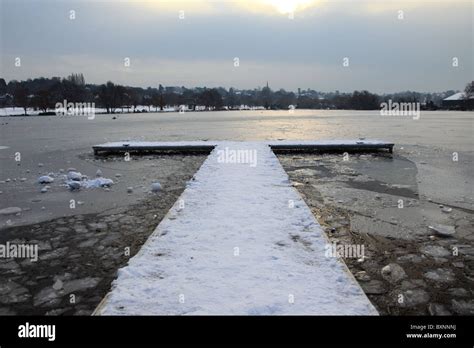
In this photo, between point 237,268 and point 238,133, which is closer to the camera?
point 237,268

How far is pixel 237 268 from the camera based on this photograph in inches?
186

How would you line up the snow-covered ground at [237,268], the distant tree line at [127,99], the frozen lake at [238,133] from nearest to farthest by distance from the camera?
the snow-covered ground at [237,268] → the frozen lake at [238,133] → the distant tree line at [127,99]

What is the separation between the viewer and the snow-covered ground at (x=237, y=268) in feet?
12.7

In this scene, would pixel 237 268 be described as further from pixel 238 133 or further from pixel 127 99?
pixel 127 99

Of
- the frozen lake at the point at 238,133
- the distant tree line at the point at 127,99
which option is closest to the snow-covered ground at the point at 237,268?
the frozen lake at the point at 238,133

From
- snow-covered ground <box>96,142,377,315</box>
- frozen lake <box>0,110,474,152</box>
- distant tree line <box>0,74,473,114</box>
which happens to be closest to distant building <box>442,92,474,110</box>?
distant tree line <box>0,74,473,114</box>

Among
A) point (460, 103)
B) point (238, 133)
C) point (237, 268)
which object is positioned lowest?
point (237, 268)

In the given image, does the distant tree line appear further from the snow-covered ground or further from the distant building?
the snow-covered ground

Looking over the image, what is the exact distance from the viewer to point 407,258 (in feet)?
19.2

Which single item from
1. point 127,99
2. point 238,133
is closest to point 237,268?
point 238,133

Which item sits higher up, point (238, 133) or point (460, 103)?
point (460, 103)

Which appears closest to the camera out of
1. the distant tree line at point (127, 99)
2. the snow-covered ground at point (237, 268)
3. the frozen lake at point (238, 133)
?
the snow-covered ground at point (237, 268)

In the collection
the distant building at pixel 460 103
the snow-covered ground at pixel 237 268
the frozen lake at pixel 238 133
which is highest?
the distant building at pixel 460 103

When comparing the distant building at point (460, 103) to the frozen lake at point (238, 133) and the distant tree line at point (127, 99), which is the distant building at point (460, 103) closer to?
the distant tree line at point (127, 99)
